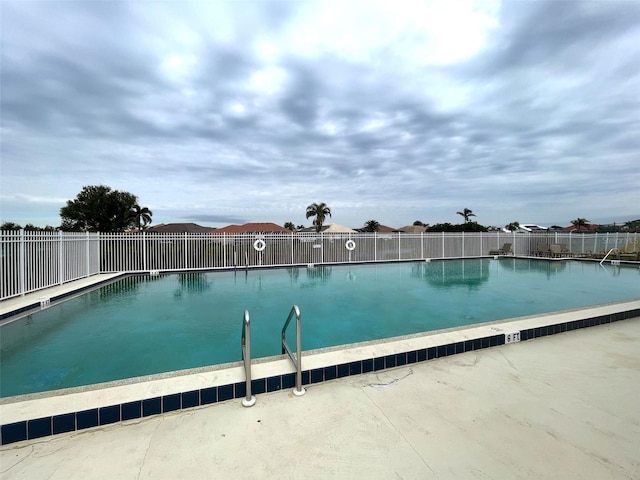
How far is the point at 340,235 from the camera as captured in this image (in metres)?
14.5

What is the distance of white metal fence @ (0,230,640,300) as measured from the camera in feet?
22.0

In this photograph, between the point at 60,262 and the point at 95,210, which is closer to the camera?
the point at 60,262

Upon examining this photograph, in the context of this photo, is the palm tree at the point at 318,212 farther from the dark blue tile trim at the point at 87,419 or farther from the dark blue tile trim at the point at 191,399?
the dark blue tile trim at the point at 87,419

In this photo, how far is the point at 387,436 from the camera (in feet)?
6.38

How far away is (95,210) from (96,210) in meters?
0.06

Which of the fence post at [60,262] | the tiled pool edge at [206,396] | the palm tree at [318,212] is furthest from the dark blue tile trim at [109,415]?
the palm tree at [318,212]

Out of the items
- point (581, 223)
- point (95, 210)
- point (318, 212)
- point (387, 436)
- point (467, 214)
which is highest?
point (467, 214)

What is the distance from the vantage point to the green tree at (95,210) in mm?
22922

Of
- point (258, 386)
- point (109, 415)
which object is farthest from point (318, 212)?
point (109, 415)

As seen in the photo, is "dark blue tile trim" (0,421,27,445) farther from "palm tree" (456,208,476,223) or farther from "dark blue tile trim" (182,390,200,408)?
"palm tree" (456,208,476,223)

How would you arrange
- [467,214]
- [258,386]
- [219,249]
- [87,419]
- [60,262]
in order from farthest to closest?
[467,214] → [219,249] → [60,262] → [258,386] → [87,419]

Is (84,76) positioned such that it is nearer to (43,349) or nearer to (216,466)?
(43,349)

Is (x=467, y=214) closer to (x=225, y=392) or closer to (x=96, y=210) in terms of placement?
(x=96, y=210)

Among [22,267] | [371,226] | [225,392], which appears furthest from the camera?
[371,226]
